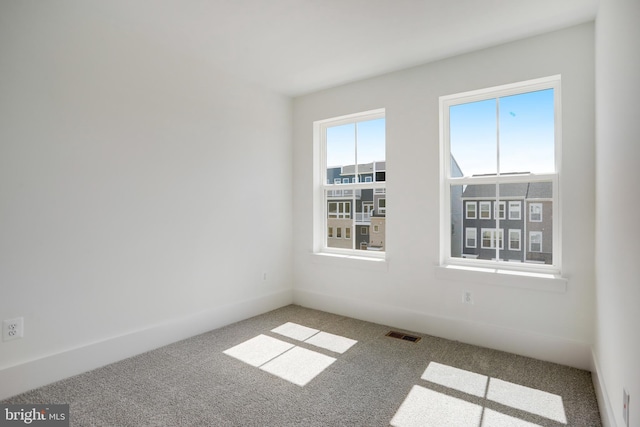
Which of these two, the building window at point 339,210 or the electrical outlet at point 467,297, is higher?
the building window at point 339,210

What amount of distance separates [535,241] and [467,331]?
38.8 inches

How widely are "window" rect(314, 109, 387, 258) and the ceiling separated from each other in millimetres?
767

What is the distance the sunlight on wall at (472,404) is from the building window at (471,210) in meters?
1.39

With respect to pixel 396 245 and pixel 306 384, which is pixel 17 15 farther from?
pixel 396 245

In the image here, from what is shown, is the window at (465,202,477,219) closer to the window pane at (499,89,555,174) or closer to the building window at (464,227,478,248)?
the building window at (464,227,478,248)

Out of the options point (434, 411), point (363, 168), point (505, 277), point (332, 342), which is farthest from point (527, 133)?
point (332, 342)

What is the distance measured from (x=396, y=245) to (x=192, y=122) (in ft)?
7.74

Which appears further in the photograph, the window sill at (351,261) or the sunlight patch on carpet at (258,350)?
the window sill at (351,261)

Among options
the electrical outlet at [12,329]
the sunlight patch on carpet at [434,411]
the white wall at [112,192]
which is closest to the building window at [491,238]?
the sunlight patch on carpet at [434,411]

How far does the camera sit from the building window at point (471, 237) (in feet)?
10.6

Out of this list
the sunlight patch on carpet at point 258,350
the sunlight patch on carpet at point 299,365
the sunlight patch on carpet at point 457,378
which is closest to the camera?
the sunlight patch on carpet at point 457,378

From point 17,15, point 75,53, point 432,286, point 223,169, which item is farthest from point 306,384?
point 17,15

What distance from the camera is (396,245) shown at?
3564 millimetres

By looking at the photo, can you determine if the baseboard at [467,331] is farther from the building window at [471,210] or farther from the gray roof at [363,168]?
the gray roof at [363,168]
